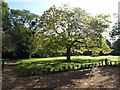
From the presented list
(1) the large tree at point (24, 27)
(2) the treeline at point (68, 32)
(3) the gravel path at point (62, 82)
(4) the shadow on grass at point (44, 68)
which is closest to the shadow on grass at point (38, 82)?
(3) the gravel path at point (62, 82)

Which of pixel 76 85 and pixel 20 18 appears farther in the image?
pixel 20 18

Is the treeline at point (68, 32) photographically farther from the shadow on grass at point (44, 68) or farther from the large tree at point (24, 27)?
the large tree at point (24, 27)

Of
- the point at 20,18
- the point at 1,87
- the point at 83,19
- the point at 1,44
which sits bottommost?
the point at 1,87

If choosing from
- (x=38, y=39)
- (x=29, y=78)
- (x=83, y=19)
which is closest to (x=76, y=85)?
(x=29, y=78)

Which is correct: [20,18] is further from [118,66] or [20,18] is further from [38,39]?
[118,66]

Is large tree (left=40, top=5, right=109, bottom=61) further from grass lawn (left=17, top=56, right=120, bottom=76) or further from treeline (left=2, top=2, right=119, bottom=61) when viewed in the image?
grass lawn (left=17, top=56, right=120, bottom=76)

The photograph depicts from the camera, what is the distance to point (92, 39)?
30.1m

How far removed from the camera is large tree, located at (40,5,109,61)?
29.1m

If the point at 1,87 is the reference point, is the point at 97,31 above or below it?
above

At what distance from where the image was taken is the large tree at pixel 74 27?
2914 centimetres

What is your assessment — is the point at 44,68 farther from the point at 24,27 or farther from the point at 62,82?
the point at 24,27

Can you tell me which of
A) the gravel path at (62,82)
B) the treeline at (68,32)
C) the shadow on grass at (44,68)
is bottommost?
the gravel path at (62,82)

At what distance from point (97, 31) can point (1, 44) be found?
36.3 feet

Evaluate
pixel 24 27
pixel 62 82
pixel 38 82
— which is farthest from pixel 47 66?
pixel 24 27
